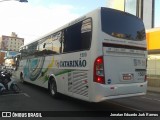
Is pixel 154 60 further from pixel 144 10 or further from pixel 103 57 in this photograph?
pixel 103 57

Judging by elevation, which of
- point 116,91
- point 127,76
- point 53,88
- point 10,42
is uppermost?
point 10,42

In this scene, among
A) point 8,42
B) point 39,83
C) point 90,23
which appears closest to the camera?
point 90,23

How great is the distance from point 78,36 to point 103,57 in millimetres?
1812

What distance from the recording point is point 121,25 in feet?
34.8

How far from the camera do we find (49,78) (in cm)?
1451

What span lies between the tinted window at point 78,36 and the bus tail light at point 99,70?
2.49ft

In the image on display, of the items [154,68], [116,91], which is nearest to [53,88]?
[116,91]

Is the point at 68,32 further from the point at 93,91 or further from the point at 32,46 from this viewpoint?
the point at 32,46

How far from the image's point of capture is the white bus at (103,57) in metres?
9.81

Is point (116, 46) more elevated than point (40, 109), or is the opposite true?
point (116, 46)

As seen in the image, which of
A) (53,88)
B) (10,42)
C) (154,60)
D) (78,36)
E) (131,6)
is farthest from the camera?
(10,42)

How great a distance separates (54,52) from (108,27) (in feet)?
14.9

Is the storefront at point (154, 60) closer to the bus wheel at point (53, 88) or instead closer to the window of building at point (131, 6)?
the window of building at point (131, 6)

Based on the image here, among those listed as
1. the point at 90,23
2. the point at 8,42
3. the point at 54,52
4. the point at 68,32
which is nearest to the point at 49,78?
the point at 54,52
